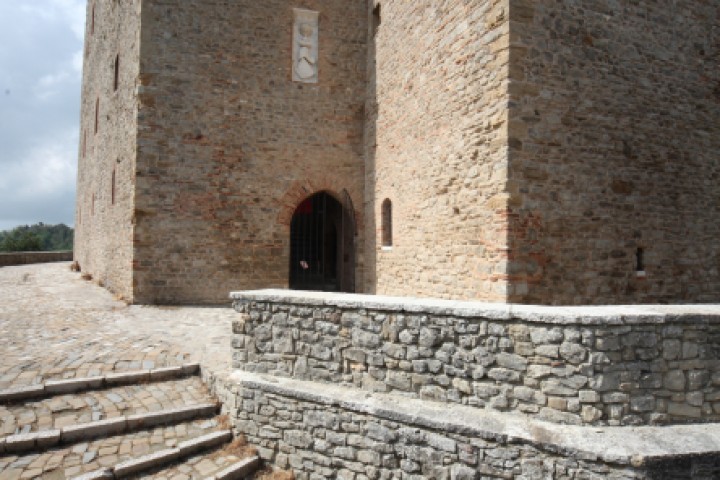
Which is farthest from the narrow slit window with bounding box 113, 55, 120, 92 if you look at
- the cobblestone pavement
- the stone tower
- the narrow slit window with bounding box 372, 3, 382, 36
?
the narrow slit window with bounding box 372, 3, 382, 36

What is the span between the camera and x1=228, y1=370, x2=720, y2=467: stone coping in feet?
11.3

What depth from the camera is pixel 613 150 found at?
7.21m

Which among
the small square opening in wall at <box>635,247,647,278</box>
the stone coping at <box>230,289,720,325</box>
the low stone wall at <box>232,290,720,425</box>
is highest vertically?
the small square opening in wall at <box>635,247,647,278</box>

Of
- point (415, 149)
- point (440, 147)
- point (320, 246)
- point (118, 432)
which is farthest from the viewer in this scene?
point (320, 246)

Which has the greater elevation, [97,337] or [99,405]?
[97,337]

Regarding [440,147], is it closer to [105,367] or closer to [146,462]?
[105,367]

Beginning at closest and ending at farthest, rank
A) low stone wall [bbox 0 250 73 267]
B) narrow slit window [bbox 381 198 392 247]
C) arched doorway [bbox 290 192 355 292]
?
narrow slit window [bbox 381 198 392 247] → arched doorway [bbox 290 192 355 292] → low stone wall [bbox 0 250 73 267]

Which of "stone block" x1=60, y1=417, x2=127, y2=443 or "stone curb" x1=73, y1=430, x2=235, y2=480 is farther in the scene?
"stone block" x1=60, y1=417, x2=127, y2=443

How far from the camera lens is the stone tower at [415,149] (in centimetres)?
671

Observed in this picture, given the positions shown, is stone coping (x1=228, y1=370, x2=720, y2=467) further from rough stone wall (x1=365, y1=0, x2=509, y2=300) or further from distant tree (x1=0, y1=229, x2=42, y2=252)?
distant tree (x1=0, y1=229, x2=42, y2=252)

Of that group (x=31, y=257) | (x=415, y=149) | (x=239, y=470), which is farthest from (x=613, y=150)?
(x=31, y=257)

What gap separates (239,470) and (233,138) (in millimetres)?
7954

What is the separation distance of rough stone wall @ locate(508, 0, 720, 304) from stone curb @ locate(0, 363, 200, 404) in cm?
474

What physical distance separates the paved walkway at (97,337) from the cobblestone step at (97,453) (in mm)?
947
